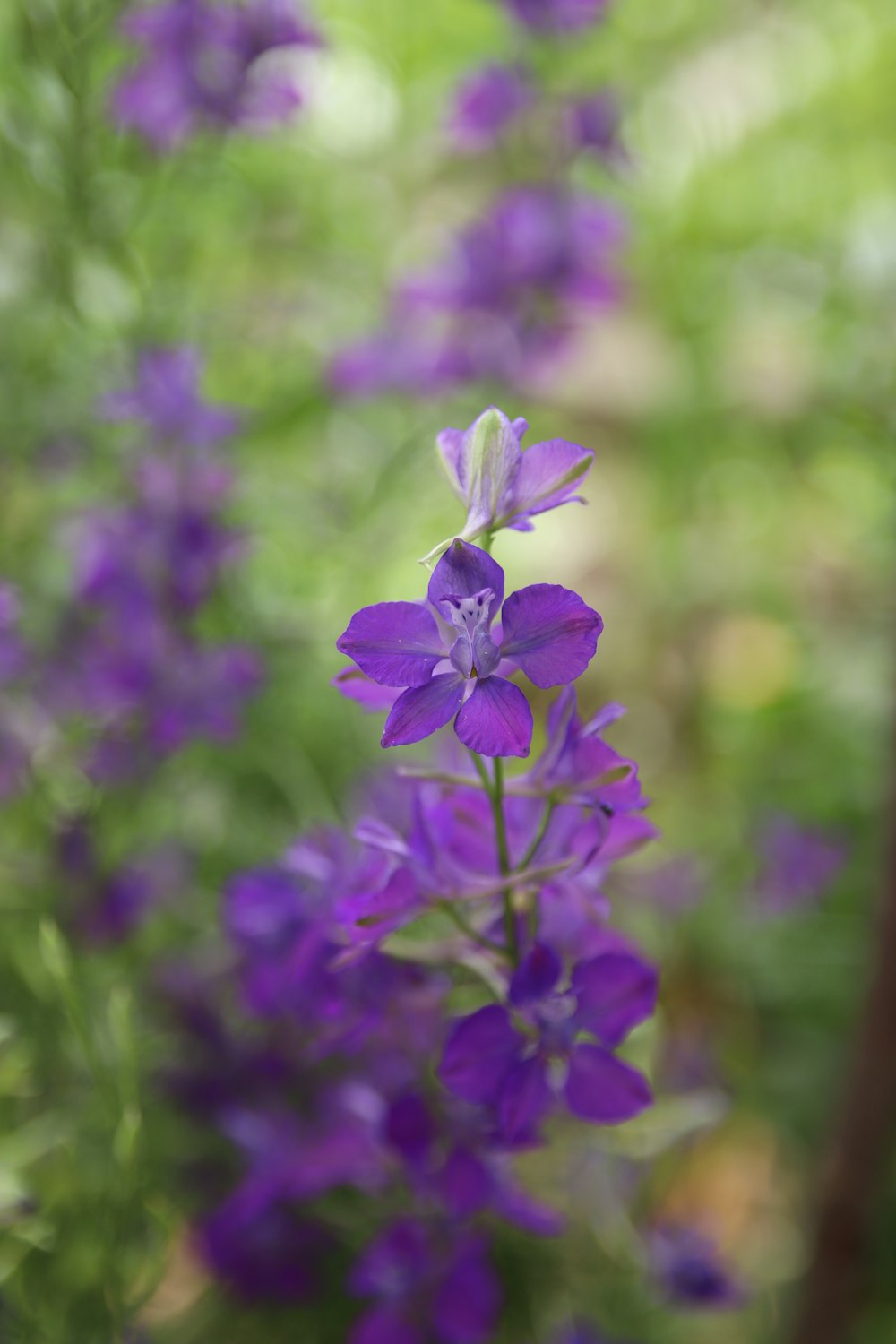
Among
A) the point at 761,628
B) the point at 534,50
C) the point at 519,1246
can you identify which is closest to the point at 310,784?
the point at 519,1246

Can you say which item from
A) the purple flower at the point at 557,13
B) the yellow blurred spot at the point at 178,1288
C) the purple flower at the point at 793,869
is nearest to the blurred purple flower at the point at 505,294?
the purple flower at the point at 557,13

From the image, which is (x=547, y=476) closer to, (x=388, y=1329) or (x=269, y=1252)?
(x=388, y=1329)

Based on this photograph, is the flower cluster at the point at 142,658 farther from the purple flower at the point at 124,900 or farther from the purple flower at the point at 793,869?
the purple flower at the point at 793,869

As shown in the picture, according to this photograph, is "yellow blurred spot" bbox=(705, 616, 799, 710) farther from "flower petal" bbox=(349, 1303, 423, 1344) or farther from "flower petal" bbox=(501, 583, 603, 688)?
"flower petal" bbox=(501, 583, 603, 688)

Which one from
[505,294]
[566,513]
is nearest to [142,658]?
[505,294]

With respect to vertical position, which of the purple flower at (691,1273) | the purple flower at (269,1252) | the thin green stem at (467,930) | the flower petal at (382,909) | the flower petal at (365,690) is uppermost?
the flower petal at (365,690)

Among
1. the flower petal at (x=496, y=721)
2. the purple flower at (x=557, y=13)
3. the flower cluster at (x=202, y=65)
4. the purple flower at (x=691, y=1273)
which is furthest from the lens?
the purple flower at (x=557, y=13)

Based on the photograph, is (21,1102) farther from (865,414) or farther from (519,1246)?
(865,414)
